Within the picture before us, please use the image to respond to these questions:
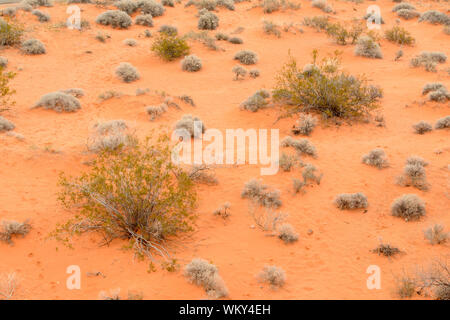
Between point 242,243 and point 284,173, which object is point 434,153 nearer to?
point 284,173

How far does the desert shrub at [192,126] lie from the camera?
1041cm

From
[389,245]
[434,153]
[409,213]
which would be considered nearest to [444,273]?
[389,245]

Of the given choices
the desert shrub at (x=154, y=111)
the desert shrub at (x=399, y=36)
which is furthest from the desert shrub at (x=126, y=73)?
the desert shrub at (x=399, y=36)

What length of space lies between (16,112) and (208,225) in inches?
286

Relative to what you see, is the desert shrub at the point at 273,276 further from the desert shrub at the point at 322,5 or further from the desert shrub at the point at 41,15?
the desert shrub at the point at 322,5

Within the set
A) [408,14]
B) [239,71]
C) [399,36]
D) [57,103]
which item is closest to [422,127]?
[239,71]

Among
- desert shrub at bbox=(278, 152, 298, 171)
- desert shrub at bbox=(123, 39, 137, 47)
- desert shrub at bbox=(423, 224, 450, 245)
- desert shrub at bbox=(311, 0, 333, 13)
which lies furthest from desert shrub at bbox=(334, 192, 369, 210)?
desert shrub at bbox=(311, 0, 333, 13)

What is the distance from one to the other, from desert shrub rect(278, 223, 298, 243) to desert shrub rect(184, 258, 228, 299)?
4.81 feet

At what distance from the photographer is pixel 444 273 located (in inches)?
225

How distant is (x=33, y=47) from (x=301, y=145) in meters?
11.8

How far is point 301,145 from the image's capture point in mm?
9414

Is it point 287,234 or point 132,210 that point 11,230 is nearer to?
point 132,210

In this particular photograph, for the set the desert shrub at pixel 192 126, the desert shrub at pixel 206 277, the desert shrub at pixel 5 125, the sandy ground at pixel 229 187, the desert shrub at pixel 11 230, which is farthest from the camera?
the desert shrub at pixel 192 126

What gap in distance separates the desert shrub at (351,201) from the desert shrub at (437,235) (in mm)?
1238
